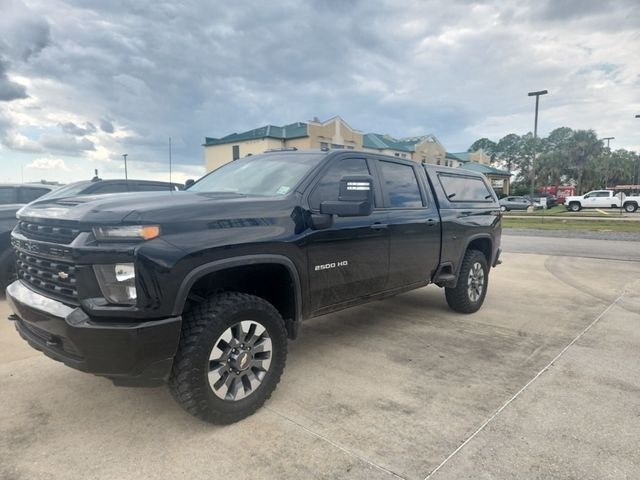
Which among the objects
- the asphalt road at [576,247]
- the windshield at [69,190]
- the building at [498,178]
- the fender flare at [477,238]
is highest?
the building at [498,178]

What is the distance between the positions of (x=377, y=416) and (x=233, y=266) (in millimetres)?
1445

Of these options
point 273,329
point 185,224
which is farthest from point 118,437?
point 185,224

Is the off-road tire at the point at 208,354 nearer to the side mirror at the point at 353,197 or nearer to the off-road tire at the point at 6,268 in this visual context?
the side mirror at the point at 353,197

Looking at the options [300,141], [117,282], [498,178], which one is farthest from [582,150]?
[117,282]

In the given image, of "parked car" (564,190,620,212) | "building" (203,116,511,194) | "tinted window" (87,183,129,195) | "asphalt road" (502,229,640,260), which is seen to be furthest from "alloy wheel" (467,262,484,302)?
"parked car" (564,190,620,212)

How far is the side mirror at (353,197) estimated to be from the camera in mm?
3178

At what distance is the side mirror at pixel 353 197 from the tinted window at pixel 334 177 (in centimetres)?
25

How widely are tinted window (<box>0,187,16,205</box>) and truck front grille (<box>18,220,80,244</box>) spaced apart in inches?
230

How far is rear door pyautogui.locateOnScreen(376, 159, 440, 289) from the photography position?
14.1ft

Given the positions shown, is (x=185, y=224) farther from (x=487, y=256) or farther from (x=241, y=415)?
(x=487, y=256)

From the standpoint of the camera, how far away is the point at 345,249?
3.69 metres

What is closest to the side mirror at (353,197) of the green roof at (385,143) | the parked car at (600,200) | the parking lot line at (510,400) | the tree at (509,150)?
the parking lot line at (510,400)

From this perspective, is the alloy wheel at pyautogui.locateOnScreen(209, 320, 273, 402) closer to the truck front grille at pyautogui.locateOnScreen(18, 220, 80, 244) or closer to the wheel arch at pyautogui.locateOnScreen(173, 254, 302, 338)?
the wheel arch at pyautogui.locateOnScreen(173, 254, 302, 338)

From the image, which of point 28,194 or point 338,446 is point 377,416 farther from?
point 28,194
